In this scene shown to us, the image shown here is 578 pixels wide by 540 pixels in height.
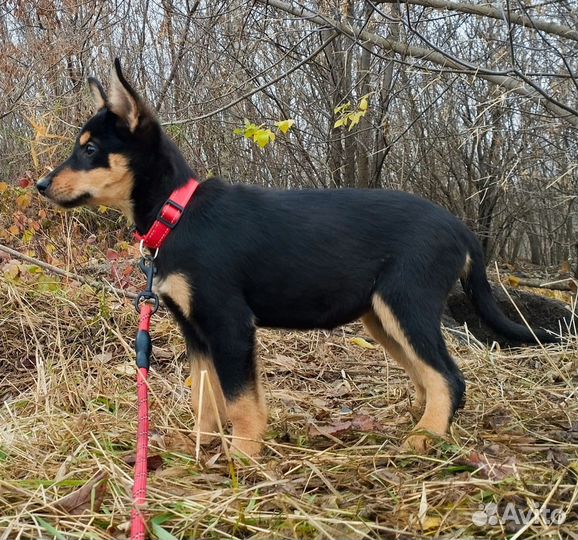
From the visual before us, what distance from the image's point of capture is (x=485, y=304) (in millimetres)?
3908

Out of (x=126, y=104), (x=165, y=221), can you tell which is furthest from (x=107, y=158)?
(x=165, y=221)

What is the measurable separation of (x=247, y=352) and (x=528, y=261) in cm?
1165

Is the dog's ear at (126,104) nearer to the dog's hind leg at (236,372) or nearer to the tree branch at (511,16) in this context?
the dog's hind leg at (236,372)

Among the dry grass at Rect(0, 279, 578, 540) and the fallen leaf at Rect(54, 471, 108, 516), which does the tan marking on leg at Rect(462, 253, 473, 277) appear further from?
the fallen leaf at Rect(54, 471, 108, 516)

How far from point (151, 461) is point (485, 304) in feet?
6.73

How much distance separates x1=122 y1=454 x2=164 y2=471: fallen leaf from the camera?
3.23 m

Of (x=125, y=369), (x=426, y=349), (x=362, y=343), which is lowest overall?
(x=362, y=343)

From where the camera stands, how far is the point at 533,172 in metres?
8.82

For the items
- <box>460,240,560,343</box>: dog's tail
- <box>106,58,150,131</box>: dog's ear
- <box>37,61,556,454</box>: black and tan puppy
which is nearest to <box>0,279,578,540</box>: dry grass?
<box>37,61,556,454</box>: black and tan puppy

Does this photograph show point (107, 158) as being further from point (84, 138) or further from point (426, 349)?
point (426, 349)

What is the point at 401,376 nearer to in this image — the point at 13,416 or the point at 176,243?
the point at 176,243

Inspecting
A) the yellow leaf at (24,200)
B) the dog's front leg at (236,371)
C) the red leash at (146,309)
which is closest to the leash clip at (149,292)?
the red leash at (146,309)

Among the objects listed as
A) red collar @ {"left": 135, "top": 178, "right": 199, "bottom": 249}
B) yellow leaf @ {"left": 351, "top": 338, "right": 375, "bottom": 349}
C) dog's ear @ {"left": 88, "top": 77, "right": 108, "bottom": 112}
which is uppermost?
dog's ear @ {"left": 88, "top": 77, "right": 108, "bottom": 112}

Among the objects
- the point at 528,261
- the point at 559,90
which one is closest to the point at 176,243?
the point at 559,90
